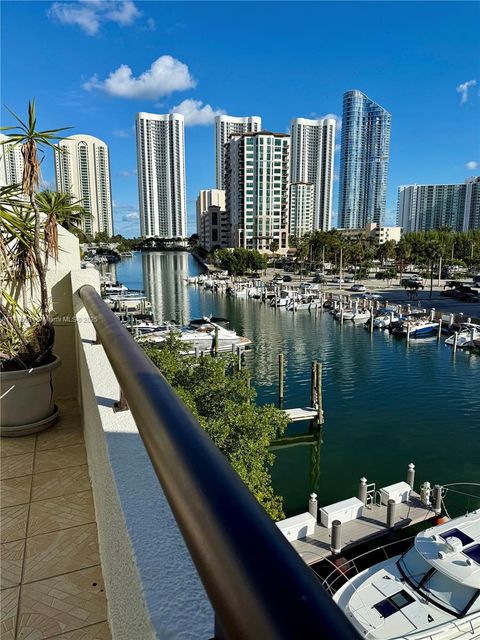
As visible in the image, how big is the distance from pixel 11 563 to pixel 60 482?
0.78m

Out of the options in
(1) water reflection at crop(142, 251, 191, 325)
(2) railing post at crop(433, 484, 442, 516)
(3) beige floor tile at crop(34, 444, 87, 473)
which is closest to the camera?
(3) beige floor tile at crop(34, 444, 87, 473)

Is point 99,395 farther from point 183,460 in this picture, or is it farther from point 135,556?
point 183,460

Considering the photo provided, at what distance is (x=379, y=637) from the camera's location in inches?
286

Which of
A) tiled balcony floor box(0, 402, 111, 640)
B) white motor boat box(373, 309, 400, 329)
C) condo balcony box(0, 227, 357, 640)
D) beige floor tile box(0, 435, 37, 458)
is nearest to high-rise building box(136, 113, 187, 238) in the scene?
white motor boat box(373, 309, 400, 329)

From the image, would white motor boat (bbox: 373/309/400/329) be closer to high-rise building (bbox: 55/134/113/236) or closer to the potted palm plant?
the potted palm plant

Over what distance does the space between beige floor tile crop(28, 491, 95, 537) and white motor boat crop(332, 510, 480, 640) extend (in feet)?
19.2

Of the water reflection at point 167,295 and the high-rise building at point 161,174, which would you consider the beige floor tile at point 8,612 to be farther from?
the high-rise building at point 161,174

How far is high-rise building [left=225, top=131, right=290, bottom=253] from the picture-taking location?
97312mm

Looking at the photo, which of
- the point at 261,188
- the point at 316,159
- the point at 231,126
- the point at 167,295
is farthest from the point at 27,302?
the point at 231,126

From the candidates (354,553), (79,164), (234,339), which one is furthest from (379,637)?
(79,164)

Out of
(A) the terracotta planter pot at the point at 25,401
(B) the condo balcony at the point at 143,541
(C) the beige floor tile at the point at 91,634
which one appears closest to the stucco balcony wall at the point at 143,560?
(B) the condo balcony at the point at 143,541

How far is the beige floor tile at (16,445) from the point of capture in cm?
346

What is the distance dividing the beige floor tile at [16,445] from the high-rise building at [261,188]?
3843 inches

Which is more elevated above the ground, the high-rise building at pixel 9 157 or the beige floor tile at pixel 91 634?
the high-rise building at pixel 9 157
